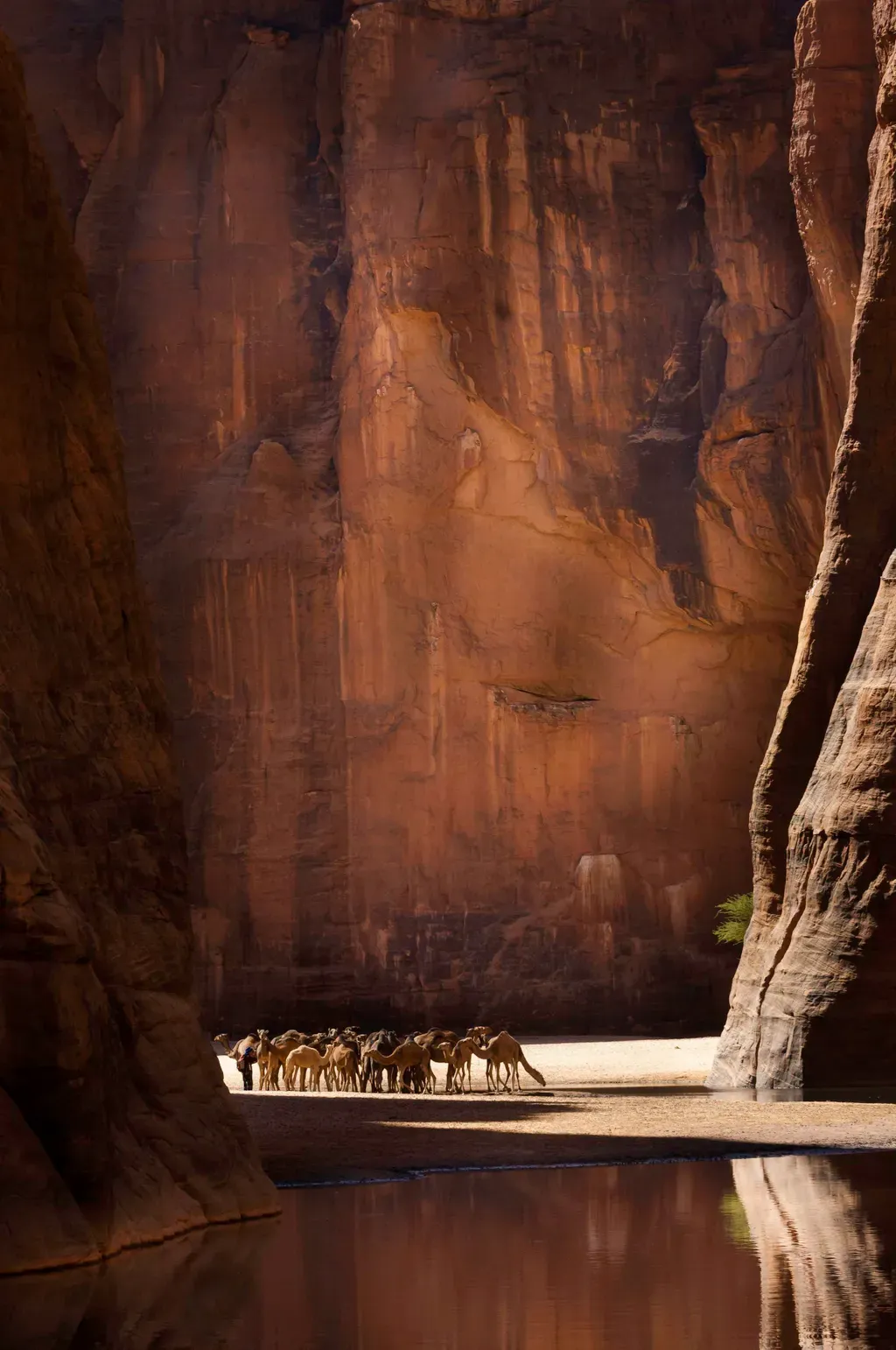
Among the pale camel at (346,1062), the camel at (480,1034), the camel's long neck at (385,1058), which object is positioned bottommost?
the camel at (480,1034)

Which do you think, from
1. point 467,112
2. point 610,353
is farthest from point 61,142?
point 610,353

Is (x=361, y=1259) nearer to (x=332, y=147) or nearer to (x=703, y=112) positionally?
(x=703, y=112)

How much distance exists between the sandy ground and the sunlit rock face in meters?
13.8

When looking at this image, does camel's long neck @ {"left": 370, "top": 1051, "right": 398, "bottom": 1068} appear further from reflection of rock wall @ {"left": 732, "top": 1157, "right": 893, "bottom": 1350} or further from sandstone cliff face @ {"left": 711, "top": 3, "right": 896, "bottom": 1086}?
reflection of rock wall @ {"left": 732, "top": 1157, "right": 893, "bottom": 1350}

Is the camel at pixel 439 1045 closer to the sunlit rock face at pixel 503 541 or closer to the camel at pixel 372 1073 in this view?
the camel at pixel 372 1073

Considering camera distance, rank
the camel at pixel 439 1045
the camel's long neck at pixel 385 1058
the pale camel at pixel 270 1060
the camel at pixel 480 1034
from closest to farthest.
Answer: the camel's long neck at pixel 385 1058
the camel at pixel 439 1045
the pale camel at pixel 270 1060
the camel at pixel 480 1034

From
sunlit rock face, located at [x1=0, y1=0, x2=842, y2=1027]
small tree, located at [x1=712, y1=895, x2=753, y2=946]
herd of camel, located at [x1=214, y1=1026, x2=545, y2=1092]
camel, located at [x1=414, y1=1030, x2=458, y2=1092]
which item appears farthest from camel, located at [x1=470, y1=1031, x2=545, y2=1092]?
sunlit rock face, located at [x1=0, y1=0, x2=842, y2=1027]

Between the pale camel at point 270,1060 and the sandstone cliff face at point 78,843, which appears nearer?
the sandstone cliff face at point 78,843

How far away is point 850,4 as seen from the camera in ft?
116

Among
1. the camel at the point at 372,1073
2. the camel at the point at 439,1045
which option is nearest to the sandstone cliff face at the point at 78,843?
the camel at the point at 372,1073

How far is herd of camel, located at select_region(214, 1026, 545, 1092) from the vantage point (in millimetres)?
28656

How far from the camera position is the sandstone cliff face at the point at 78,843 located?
42.2ft

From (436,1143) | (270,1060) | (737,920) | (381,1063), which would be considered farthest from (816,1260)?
(737,920)

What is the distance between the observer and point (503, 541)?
148 ft
